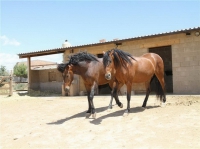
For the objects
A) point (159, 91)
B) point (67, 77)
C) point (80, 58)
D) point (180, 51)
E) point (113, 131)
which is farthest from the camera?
point (180, 51)

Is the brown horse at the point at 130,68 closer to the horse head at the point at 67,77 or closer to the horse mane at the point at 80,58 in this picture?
the horse mane at the point at 80,58

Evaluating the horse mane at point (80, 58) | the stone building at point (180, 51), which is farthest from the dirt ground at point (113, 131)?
the stone building at point (180, 51)

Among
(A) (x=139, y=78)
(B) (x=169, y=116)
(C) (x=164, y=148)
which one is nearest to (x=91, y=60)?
(A) (x=139, y=78)

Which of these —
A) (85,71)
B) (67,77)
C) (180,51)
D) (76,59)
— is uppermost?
(180,51)

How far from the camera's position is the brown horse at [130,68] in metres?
5.89

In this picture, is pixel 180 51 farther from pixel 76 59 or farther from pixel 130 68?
pixel 76 59

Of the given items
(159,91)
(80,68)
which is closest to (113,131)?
(80,68)

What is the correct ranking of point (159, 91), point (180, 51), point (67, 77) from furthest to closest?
point (180, 51)
point (159, 91)
point (67, 77)

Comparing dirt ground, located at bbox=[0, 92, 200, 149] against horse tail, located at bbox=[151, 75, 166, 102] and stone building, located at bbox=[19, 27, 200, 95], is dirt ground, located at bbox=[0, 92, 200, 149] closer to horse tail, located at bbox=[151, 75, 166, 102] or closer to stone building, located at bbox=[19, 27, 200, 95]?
horse tail, located at bbox=[151, 75, 166, 102]

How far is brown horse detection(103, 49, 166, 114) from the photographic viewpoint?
19.3ft

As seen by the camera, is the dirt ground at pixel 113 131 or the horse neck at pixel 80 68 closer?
the dirt ground at pixel 113 131

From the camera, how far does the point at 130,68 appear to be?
6137 millimetres

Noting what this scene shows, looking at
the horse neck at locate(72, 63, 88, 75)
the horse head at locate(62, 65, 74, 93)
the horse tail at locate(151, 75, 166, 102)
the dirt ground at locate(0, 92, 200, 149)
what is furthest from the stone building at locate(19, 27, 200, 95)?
the horse head at locate(62, 65, 74, 93)

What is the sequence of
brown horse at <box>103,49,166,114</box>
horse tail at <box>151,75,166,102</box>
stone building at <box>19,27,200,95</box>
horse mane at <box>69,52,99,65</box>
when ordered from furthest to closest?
stone building at <box>19,27,200,95</box> → horse tail at <box>151,75,166,102</box> → horse mane at <box>69,52,99,65</box> → brown horse at <box>103,49,166,114</box>
